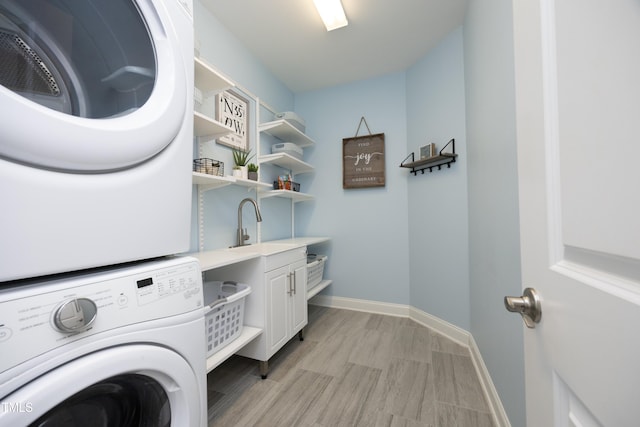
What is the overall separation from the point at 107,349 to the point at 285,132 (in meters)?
2.26

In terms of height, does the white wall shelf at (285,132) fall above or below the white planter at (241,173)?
above

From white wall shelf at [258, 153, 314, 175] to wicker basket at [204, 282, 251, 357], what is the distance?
3.88ft

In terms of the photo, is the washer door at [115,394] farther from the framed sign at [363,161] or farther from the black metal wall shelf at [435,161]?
the framed sign at [363,161]

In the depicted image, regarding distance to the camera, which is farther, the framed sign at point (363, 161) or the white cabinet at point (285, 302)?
the framed sign at point (363, 161)

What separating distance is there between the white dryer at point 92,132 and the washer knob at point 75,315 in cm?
8

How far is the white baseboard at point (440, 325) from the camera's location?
1210 millimetres

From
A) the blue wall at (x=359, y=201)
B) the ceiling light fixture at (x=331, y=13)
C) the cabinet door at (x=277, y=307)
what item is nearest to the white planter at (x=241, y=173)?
the cabinet door at (x=277, y=307)

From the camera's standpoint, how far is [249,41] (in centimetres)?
206

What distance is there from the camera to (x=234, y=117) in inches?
76.4

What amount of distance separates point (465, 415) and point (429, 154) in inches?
69.6

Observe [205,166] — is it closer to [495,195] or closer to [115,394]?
[115,394]

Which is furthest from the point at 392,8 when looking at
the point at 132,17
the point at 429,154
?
the point at 132,17

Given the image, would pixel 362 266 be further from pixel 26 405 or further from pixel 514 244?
pixel 26 405

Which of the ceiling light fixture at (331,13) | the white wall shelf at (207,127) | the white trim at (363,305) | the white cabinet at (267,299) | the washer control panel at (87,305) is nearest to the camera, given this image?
the washer control panel at (87,305)
